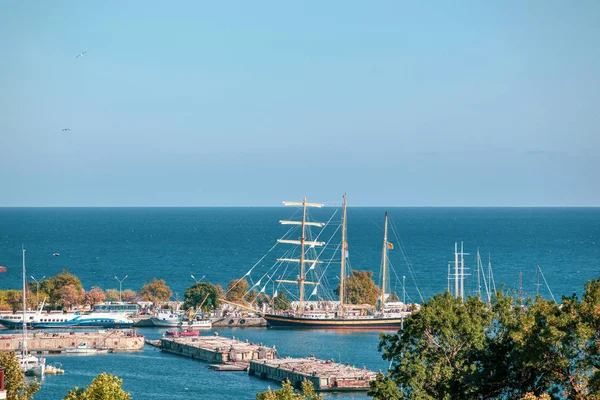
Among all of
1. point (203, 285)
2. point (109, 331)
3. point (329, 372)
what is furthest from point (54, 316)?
point (329, 372)

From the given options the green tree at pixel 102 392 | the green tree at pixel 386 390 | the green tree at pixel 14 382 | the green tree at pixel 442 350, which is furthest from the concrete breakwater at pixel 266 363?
the green tree at pixel 102 392

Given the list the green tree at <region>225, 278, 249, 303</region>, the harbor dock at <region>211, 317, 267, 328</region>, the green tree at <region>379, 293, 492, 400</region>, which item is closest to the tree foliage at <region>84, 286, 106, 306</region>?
the green tree at <region>225, 278, 249, 303</region>

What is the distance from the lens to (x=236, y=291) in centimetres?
10975

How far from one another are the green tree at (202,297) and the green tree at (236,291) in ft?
14.2

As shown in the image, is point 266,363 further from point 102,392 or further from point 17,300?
point 17,300

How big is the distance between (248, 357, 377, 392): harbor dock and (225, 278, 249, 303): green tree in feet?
118

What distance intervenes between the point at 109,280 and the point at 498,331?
341 feet

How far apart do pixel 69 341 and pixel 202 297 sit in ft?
71.6

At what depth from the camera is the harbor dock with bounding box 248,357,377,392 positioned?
207ft

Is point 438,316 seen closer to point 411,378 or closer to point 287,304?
point 411,378

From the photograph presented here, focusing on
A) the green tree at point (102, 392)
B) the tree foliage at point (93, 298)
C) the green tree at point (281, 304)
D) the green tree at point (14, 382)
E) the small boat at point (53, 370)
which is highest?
the green tree at point (102, 392)

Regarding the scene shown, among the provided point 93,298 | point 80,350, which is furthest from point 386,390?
point 93,298

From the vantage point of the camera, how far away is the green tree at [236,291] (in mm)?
108075

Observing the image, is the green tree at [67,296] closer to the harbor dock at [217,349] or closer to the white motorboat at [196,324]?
the white motorboat at [196,324]
